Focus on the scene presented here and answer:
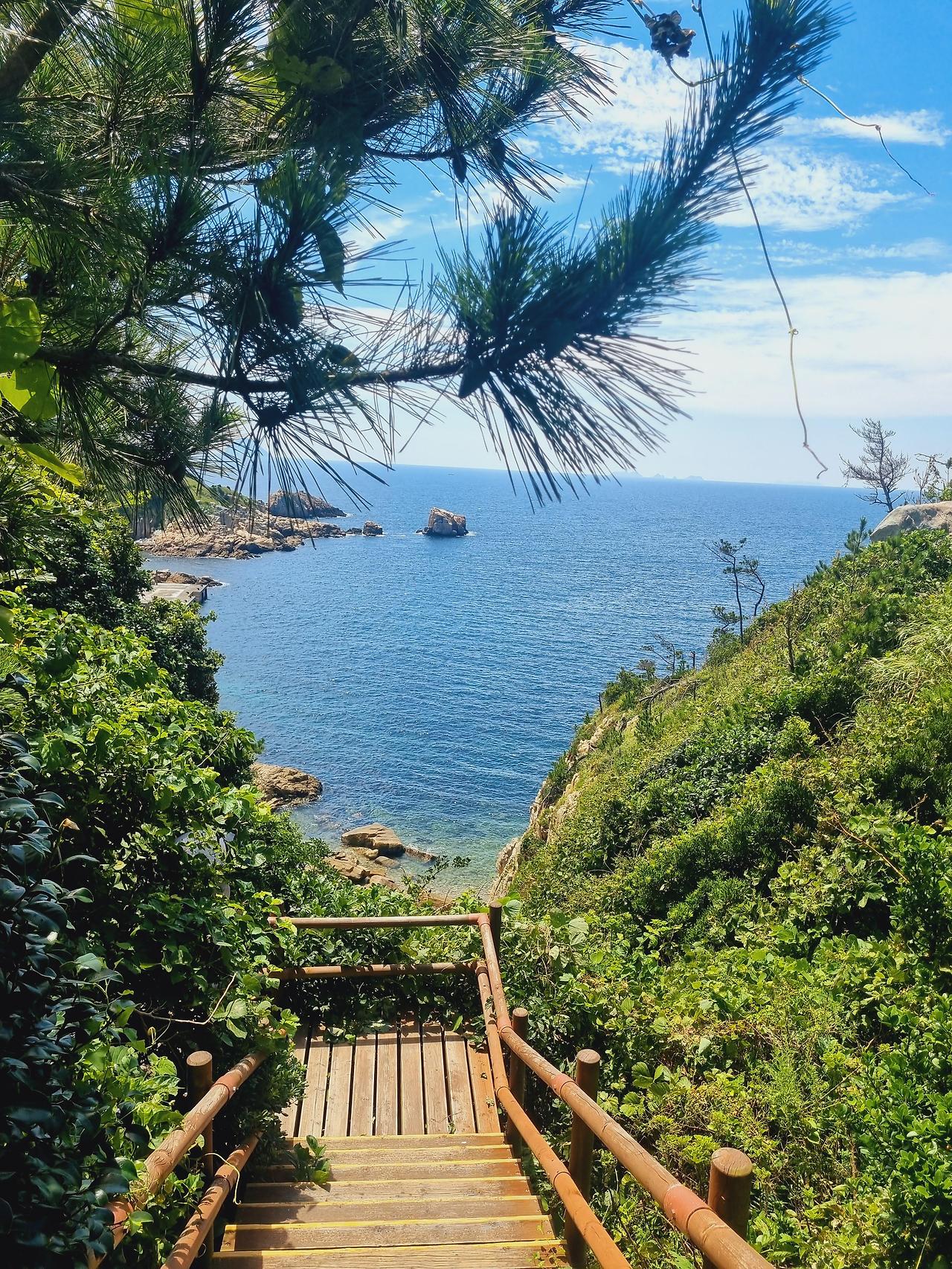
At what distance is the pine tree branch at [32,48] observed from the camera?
→ 1796 mm

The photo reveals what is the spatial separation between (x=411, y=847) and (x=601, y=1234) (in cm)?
2043

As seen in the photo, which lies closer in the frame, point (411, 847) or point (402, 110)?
point (402, 110)

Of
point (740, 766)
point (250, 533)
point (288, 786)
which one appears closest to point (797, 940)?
point (740, 766)

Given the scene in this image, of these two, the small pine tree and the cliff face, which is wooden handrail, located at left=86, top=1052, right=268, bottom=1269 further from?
the cliff face

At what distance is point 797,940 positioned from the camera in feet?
17.6

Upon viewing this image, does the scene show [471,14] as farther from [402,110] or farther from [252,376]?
[252,376]

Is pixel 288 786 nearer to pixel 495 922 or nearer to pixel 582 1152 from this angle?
pixel 495 922

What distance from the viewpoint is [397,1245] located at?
3.14 m

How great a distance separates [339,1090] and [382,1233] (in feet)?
5.53

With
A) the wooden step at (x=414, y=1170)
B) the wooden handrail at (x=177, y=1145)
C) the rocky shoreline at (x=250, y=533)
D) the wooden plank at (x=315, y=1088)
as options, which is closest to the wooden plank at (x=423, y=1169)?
the wooden step at (x=414, y=1170)

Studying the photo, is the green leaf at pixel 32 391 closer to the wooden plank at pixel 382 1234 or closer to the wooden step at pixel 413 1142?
the wooden plank at pixel 382 1234

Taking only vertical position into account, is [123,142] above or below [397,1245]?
above

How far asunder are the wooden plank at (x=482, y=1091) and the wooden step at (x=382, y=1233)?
1.27 metres

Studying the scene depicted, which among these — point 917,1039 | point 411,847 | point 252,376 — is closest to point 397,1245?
point 917,1039
